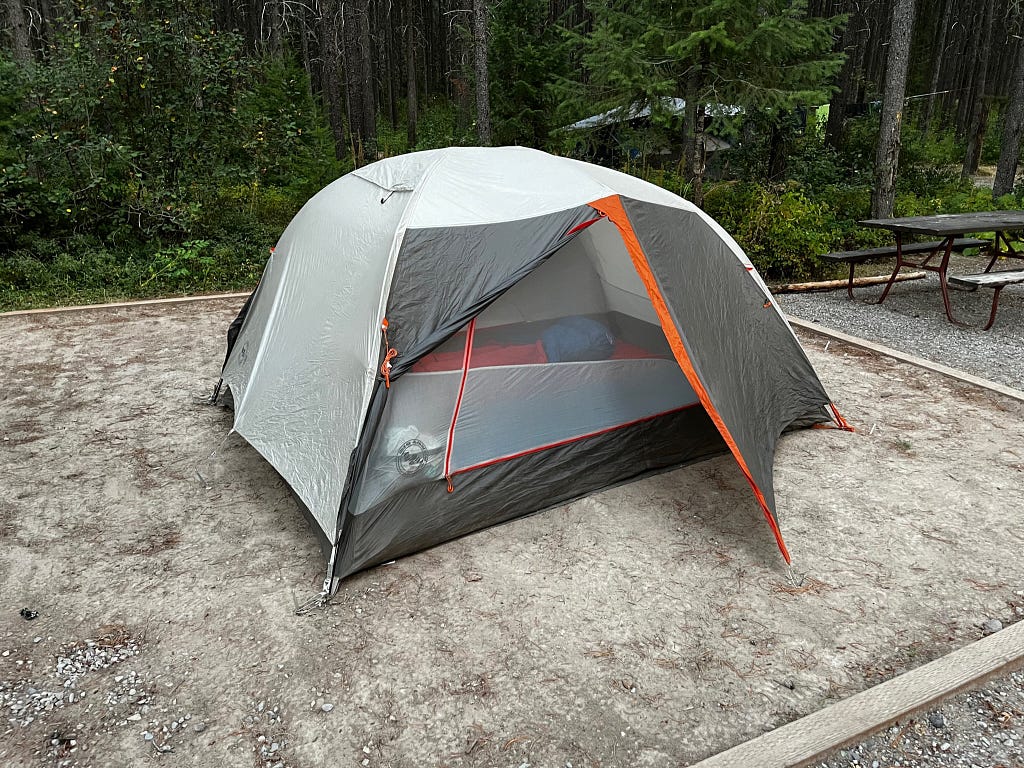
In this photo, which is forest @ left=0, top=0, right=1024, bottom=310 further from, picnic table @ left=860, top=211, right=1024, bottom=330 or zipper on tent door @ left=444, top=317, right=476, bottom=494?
zipper on tent door @ left=444, top=317, right=476, bottom=494

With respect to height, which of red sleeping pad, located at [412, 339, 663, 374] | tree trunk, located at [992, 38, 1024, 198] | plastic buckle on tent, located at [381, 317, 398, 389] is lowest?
red sleeping pad, located at [412, 339, 663, 374]

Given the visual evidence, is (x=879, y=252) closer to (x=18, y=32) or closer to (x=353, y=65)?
(x=18, y=32)

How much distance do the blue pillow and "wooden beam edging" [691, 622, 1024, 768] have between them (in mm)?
2032

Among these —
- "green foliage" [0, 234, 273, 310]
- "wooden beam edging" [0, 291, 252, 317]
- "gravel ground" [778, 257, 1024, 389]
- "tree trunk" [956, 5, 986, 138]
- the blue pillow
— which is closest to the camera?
the blue pillow

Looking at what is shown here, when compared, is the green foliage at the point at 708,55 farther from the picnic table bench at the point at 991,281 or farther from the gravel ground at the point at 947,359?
the picnic table bench at the point at 991,281

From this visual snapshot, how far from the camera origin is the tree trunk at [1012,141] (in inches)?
458

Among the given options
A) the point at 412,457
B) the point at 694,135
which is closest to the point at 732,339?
the point at 412,457

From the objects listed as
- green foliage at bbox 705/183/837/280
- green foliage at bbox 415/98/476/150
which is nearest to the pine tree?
green foliage at bbox 705/183/837/280

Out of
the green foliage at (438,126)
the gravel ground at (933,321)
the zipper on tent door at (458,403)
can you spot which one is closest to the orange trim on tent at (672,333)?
the zipper on tent door at (458,403)

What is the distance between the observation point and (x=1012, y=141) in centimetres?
1173

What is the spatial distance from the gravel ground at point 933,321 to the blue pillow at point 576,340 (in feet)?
11.1

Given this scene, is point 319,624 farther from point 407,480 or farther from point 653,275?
point 653,275

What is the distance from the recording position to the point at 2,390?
5277mm

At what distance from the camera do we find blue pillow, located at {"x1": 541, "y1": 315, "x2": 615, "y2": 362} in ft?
12.6
